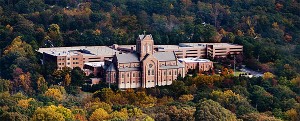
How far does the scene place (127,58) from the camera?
Answer: 46438 millimetres

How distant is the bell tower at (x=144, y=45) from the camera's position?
153 feet

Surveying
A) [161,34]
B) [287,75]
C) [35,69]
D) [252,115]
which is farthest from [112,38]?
[252,115]

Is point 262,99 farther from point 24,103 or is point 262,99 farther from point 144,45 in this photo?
point 24,103

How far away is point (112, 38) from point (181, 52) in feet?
18.2

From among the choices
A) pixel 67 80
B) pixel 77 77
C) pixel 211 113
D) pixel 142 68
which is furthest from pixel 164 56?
pixel 211 113

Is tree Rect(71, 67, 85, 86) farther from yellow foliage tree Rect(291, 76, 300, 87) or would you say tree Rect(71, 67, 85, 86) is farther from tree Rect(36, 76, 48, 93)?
yellow foliage tree Rect(291, 76, 300, 87)

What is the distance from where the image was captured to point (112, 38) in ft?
183

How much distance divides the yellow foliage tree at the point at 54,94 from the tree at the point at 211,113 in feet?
34.1

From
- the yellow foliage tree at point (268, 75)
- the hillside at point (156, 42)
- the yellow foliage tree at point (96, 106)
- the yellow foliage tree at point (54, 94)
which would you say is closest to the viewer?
the hillside at point (156, 42)

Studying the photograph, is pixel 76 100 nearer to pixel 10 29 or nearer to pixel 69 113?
pixel 69 113

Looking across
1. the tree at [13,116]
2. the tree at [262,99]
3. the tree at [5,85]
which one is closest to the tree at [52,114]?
the tree at [13,116]

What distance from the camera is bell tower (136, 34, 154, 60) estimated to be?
4650 centimetres

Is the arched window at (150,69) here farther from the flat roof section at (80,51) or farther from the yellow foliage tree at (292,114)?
the yellow foliage tree at (292,114)

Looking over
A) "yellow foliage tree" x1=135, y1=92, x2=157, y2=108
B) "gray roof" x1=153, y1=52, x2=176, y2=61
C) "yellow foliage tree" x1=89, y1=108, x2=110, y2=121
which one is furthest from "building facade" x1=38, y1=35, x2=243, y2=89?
"yellow foliage tree" x1=89, y1=108, x2=110, y2=121
